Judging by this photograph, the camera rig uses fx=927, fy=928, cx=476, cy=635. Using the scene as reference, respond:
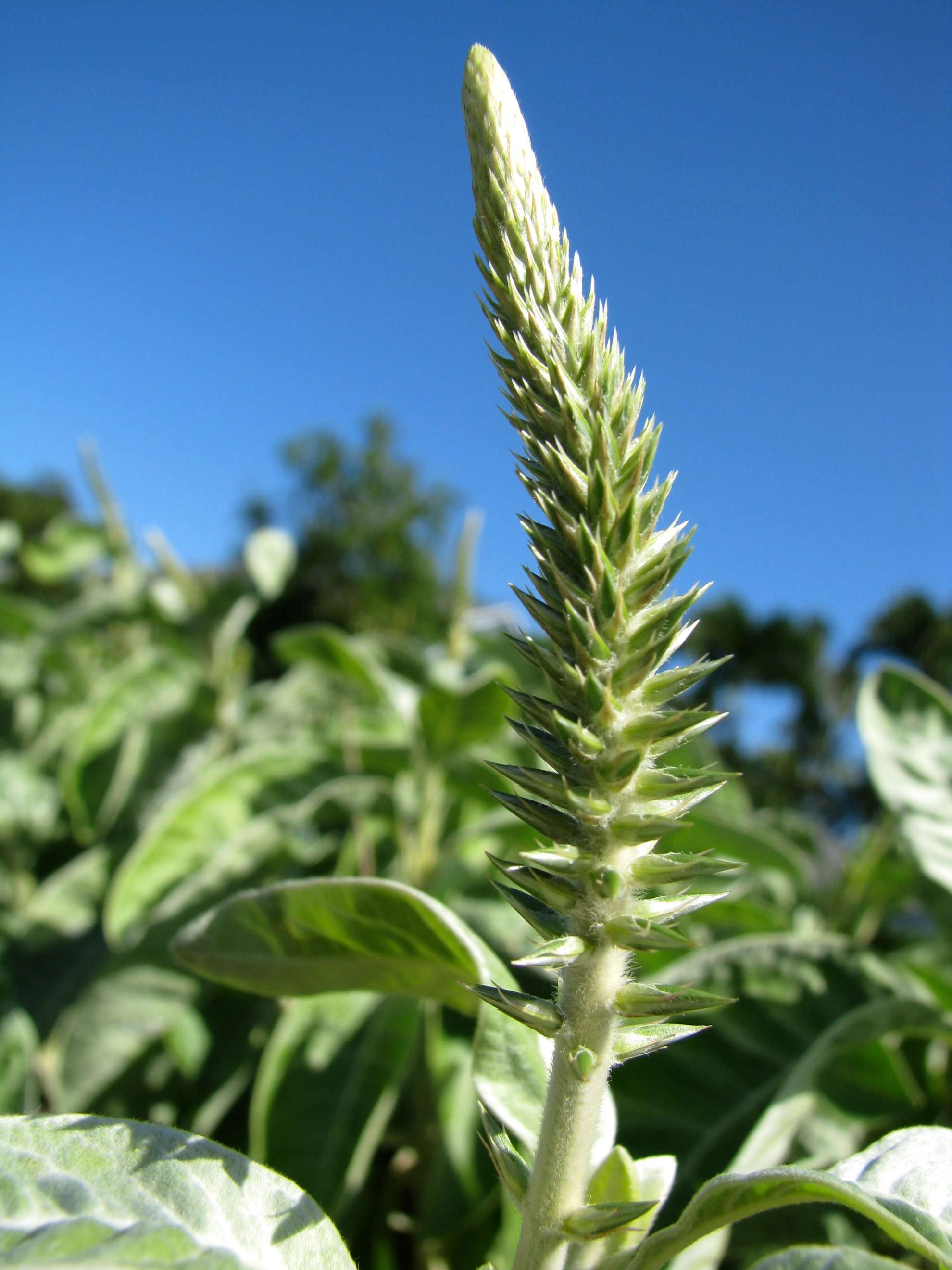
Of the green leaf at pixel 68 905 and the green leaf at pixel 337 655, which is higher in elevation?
the green leaf at pixel 337 655

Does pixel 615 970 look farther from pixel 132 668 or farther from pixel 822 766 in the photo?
pixel 822 766

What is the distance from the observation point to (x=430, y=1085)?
1364 millimetres

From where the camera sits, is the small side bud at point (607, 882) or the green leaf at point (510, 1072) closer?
the small side bud at point (607, 882)

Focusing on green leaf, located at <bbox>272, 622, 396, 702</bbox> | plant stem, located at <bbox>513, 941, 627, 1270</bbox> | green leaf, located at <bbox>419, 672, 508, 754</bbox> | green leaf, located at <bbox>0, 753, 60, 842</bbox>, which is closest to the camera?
plant stem, located at <bbox>513, 941, 627, 1270</bbox>

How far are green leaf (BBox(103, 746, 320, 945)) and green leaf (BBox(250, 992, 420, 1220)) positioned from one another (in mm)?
373

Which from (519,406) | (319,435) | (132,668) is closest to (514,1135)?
(519,406)

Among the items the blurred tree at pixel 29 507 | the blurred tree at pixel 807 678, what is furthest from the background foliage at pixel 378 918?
the blurred tree at pixel 29 507

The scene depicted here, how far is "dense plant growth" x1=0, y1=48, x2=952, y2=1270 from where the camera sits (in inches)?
21.5

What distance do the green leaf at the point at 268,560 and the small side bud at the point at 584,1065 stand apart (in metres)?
2.02

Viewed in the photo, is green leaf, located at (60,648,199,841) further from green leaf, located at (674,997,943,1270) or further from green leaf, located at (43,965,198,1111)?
green leaf, located at (674,997,943,1270)

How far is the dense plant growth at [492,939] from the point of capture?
0.55 metres

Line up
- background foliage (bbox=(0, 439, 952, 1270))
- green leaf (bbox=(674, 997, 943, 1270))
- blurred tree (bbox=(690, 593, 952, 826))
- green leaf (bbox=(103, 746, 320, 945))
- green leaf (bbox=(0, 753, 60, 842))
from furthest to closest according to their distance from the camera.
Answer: blurred tree (bbox=(690, 593, 952, 826)) < green leaf (bbox=(0, 753, 60, 842)) < green leaf (bbox=(103, 746, 320, 945)) < background foliage (bbox=(0, 439, 952, 1270)) < green leaf (bbox=(674, 997, 943, 1270))

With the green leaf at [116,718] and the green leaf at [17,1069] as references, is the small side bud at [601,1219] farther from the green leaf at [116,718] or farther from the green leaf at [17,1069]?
the green leaf at [116,718]

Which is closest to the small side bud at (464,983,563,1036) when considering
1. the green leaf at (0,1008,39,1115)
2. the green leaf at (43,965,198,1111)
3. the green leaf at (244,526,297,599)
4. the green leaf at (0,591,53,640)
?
the green leaf at (43,965,198,1111)
